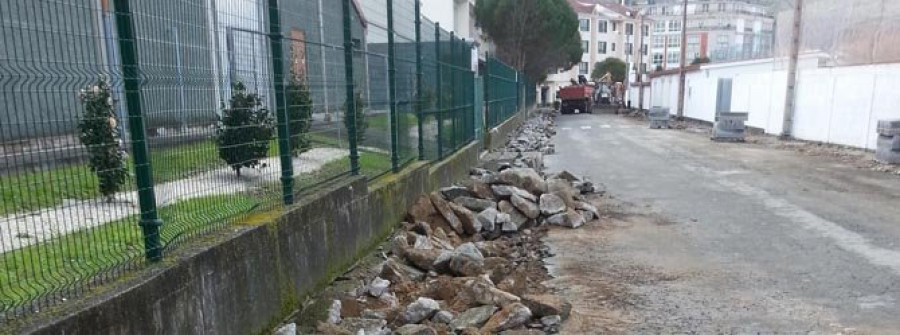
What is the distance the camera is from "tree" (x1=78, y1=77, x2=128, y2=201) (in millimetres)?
3236

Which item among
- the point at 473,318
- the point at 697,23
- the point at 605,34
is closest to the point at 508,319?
the point at 473,318

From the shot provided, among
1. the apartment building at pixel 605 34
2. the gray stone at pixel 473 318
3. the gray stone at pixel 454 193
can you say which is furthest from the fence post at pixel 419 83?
the apartment building at pixel 605 34

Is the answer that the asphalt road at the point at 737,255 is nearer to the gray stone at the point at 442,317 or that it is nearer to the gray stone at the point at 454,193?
the gray stone at the point at 442,317

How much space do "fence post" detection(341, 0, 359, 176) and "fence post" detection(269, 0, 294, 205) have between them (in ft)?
4.05

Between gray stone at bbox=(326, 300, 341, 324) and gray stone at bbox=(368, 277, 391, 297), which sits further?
gray stone at bbox=(368, 277, 391, 297)

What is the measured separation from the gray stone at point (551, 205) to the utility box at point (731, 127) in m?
14.9

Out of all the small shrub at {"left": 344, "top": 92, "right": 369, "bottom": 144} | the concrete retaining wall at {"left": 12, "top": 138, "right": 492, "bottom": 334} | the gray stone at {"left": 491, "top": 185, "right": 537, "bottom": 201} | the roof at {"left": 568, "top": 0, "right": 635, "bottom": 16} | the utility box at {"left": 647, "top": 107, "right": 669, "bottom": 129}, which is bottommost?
the utility box at {"left": 647, "top": 107, "right": 669, "bottom": 129}

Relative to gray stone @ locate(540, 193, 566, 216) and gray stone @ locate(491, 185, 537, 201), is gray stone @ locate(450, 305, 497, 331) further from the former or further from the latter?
gray stone @ locate(491, 185, 537, 201)

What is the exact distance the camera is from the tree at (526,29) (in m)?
41.2

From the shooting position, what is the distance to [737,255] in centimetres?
691

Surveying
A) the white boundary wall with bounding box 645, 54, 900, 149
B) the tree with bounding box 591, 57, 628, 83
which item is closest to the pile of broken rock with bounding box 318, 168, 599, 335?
the white boundary wall with bounding box 645, 54, 900, 149

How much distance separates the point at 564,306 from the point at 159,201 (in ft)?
9.86

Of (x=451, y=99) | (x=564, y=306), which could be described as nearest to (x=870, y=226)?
(x=564, y=306)

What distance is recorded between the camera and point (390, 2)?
7344mm
